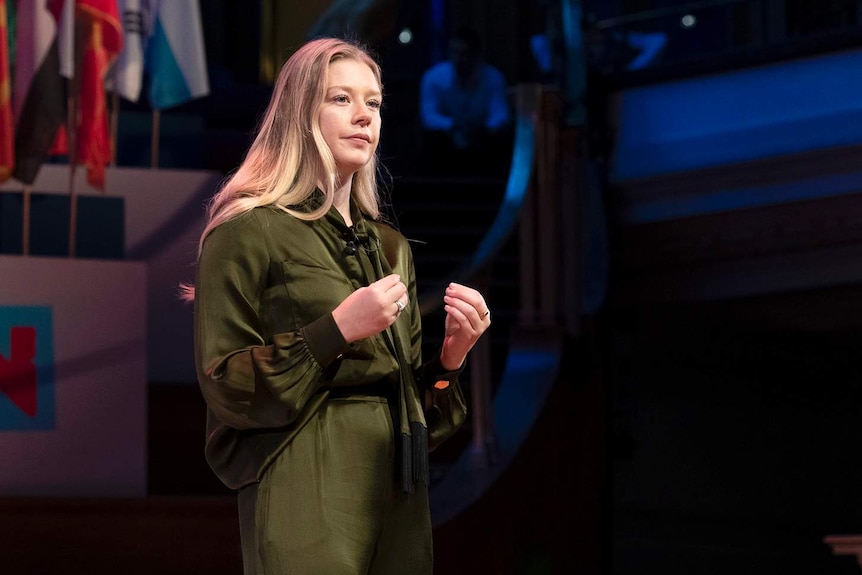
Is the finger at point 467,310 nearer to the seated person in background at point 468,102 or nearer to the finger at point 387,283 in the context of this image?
the finger at point 387,283

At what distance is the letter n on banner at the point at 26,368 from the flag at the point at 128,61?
1148mm

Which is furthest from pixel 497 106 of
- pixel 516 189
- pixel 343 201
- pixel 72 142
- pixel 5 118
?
pixel 343 201

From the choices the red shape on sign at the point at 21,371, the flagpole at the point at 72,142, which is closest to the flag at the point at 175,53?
the flagpole at the point at 72,142

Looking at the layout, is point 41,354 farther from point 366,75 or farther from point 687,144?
point 687,144

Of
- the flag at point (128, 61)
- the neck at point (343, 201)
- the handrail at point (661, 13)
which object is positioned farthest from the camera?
the handrail at point (661, 13)

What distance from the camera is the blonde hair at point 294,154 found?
1611 mm

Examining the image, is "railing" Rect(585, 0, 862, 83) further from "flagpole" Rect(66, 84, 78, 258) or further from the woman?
the woman

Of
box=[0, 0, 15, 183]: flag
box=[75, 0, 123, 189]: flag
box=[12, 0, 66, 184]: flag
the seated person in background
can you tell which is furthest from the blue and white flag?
the seated person in background

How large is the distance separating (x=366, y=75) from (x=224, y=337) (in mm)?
394

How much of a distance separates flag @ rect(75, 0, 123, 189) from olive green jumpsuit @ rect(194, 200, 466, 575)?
3.18 metres

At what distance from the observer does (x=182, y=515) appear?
154 inches

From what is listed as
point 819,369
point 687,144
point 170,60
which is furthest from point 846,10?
point 170,60

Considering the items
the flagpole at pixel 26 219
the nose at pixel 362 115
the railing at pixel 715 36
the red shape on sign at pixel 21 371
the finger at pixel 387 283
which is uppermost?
the railing at pixel 715 36

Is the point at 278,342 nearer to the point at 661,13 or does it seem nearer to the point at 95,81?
the point at 95,81
